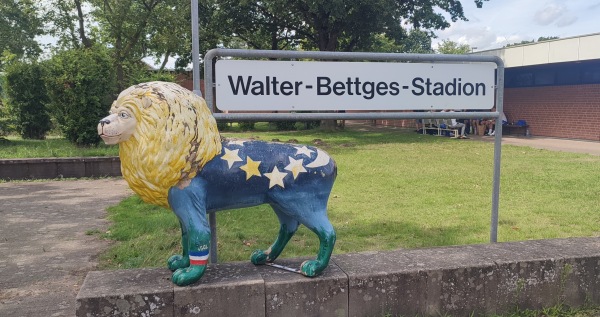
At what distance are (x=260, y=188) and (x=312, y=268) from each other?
23.3 inches

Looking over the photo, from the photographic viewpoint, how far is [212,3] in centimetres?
2002

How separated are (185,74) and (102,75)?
11.7 m

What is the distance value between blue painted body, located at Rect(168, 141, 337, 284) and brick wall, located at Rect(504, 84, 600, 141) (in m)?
19.4

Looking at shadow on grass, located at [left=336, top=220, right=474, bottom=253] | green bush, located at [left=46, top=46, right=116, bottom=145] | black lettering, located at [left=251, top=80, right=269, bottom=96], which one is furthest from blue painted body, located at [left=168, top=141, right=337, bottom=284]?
green bush, located at [left=46, top=46, right=116, bottom=145]

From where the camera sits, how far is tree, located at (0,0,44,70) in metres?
22.2

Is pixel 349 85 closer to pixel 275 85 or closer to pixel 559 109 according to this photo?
pixel 275 85

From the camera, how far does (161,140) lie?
8.39 ft

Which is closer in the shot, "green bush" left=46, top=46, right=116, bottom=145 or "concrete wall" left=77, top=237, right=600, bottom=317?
"concrete wall" left=77, top=237, right=600, bottom=317

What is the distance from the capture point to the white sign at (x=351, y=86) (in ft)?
10.5

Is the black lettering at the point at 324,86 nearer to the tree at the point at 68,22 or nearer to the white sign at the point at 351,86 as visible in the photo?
the white sign at the point at 351,86

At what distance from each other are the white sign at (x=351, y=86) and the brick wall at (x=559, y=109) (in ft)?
59.2

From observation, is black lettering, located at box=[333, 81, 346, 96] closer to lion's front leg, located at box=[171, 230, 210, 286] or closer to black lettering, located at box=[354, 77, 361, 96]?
black lettering, located at box=[354, 77, 361, 96]

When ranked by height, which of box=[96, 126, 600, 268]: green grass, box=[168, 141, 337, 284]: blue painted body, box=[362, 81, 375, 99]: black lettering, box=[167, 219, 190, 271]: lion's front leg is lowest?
box=[96, 126, 600, 268]: green grass

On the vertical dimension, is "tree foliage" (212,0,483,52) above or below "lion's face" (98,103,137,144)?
above
